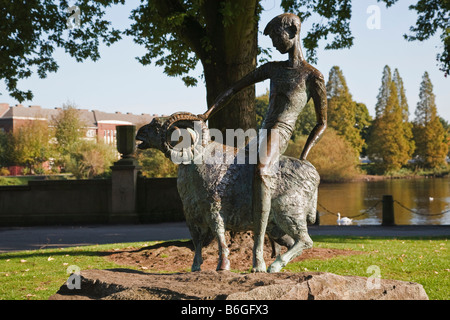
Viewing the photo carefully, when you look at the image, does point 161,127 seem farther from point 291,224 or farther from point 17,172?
point 17,172

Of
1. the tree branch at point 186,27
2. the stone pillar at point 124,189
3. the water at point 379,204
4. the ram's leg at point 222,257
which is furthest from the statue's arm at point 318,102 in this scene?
the water at point 379,204

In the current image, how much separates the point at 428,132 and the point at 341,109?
14.8 meters

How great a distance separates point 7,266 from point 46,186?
860 centimetres

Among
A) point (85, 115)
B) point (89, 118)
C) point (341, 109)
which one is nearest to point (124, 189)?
point (341, 109)

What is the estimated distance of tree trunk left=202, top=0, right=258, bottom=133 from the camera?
9273 millimetres

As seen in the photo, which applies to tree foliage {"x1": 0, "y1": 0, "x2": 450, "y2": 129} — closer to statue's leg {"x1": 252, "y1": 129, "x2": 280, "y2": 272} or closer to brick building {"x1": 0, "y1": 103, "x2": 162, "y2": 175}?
statue's leg {"x1": 252, "y1": 129, "x2": 280, "y2": 272}

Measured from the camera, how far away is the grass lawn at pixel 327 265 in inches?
281

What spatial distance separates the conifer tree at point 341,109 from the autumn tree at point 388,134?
2.88 m

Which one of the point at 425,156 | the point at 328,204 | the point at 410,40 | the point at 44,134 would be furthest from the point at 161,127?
the point at 425,156

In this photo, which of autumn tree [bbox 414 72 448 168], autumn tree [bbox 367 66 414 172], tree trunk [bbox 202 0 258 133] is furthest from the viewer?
autumn tree [bbox 414 72 448 168]

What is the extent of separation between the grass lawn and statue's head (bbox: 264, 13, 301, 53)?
12.5 ft

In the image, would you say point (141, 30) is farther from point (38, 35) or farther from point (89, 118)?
point (89, 118)

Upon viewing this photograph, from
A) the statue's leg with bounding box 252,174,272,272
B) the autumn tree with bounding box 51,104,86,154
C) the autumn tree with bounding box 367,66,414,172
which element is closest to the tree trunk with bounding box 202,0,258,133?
the statue's leg with bounding box 252,174,272,272

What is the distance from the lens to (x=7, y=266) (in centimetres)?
906
